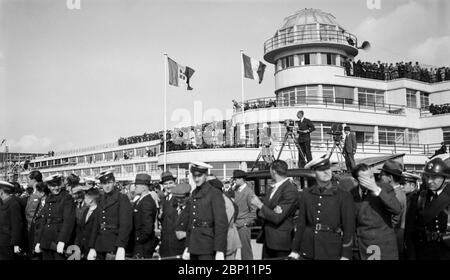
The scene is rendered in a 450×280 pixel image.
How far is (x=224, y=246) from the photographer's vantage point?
5703 mm

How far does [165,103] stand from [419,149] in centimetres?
2103

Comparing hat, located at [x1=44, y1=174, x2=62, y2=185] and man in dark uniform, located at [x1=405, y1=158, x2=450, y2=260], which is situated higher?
hat, located at [x1=44, y1=174, x2=62, y2=185]

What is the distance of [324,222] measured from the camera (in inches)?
202

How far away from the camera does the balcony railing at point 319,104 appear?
34.4 m

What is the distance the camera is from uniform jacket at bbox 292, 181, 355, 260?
16.6 feet

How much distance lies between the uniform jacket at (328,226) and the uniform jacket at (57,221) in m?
3.78

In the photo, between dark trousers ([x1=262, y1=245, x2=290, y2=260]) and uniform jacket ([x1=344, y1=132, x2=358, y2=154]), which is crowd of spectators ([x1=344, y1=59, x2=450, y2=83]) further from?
dark trousers ([x1=262, y1=245, x2=290, y2=260])

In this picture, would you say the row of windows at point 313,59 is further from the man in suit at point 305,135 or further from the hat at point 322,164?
the hat at point 322,164

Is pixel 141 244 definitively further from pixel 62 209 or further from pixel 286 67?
pixel 286 67

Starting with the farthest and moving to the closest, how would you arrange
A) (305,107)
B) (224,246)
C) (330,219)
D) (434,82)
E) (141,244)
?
(434,82), (305,107), (141,244), (224,246), (330,219)

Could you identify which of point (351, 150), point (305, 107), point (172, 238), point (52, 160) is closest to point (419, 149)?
point (305, 107)

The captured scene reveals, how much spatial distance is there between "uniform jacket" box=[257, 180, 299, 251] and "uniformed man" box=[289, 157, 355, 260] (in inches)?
22.0

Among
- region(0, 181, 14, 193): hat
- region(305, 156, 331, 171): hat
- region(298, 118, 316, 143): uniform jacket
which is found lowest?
region(0, 181, 14, 193): hat

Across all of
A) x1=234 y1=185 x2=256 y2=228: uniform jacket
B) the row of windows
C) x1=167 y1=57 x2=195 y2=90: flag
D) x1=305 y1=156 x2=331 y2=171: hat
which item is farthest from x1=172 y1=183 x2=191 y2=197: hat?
the row of windows
